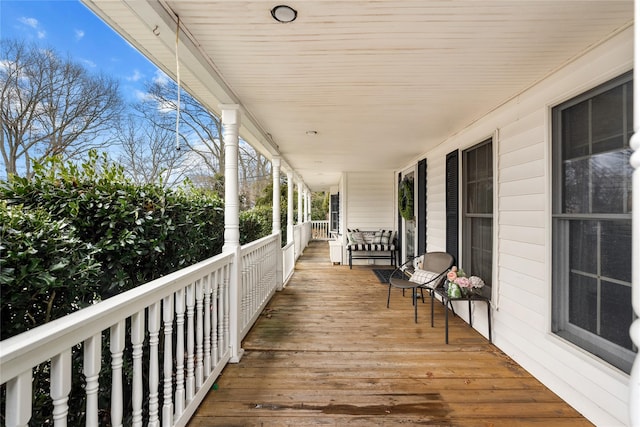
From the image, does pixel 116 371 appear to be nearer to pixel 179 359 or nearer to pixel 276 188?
pixel 179 359

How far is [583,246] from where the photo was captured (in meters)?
2.05

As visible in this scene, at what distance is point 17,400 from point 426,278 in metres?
3.66

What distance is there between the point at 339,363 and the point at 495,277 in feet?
5.76

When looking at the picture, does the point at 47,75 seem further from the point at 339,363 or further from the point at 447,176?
the point at 447,176

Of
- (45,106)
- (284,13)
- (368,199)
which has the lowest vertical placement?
(368,199)

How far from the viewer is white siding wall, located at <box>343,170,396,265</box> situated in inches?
288

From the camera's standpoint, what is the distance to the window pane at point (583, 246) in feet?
6.48

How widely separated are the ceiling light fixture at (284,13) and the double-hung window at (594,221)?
6.41ft

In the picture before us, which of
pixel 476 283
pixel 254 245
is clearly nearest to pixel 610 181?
pixel 476 283

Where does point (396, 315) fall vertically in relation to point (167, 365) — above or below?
below

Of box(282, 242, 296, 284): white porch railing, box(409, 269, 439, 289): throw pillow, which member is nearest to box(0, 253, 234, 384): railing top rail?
box(409, 269, 439, 289): throw pillow

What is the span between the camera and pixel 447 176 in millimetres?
4133

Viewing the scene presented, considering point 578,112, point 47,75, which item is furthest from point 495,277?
point 47,75

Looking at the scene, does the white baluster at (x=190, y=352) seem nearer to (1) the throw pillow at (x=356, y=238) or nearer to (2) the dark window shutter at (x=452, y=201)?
(2) the dark window shutter at (x=452, y=201)
